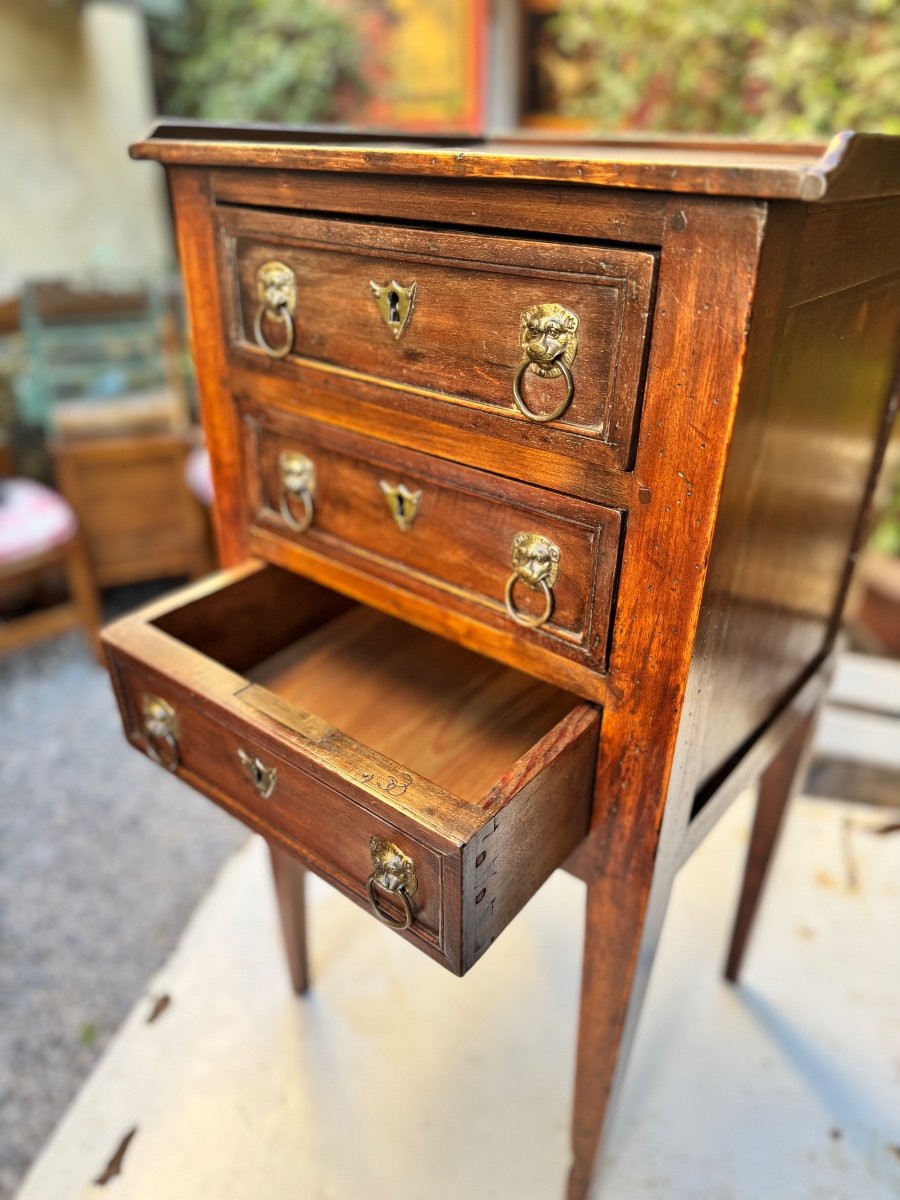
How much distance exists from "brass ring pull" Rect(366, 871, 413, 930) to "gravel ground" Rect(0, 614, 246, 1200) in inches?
35.0

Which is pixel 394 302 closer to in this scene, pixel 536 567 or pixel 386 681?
pixel 536 567

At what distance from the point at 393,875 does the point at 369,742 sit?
222 mm

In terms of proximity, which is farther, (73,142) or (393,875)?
(73,142)

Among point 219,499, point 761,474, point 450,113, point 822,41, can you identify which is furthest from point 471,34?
point 761,474

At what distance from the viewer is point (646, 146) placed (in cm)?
98

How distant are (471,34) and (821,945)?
3.18 metres

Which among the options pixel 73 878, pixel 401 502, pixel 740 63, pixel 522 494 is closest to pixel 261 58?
pixel 740 63

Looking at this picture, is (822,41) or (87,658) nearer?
(822,41)

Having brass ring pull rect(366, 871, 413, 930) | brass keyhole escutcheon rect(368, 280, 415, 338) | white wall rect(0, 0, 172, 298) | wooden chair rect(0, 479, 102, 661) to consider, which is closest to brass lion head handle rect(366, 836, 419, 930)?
brass ring pull rect(366, 871, 413, 930)

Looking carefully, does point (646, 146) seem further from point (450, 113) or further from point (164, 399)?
point (450, 113)

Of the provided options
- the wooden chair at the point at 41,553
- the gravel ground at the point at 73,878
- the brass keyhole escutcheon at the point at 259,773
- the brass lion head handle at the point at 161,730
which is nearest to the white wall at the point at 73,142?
the wooden chair at the point at 41,553

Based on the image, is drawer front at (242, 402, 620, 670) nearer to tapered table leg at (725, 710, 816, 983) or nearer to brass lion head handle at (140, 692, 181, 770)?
brass lion head handle at (140, 692, 181, 770)

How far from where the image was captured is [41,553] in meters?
1.96

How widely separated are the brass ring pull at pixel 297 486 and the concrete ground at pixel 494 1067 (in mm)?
711
